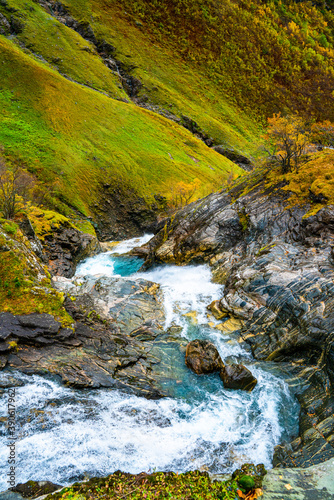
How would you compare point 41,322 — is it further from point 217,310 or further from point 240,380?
point 217,310

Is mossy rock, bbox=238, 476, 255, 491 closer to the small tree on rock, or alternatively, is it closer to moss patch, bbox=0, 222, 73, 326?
moss patch, bbox=0, 222, 73, 326

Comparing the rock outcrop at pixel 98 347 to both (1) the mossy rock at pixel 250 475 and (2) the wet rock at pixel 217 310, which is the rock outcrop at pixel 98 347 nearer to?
(2) the wet rock at pixel 217 310

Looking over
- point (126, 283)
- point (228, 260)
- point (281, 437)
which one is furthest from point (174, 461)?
point (228, 260)

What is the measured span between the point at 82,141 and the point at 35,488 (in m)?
74.4

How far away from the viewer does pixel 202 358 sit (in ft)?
62.5

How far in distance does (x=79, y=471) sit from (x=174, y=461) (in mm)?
4286

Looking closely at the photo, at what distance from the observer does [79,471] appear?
1173cm

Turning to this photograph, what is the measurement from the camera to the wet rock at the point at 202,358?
18781mm

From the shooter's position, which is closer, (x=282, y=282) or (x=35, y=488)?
(x=35, y=488)

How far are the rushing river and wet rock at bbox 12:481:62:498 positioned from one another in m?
0.22

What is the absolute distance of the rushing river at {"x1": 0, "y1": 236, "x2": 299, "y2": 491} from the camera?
39.8 ft

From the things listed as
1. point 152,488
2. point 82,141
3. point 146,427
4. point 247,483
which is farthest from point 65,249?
point 82,141

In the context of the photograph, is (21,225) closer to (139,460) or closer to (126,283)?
(126,283)

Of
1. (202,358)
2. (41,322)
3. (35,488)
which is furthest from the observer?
(202,358)
